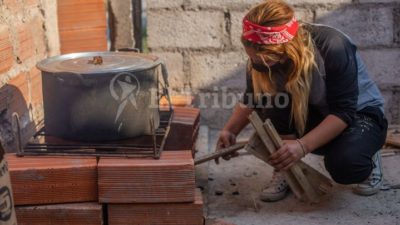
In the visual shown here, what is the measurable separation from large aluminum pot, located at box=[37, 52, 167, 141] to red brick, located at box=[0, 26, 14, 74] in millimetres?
295

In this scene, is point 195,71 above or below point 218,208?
above

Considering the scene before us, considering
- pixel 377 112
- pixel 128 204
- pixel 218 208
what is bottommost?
pixel 218 208

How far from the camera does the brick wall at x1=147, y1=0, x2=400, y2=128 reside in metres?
3.95

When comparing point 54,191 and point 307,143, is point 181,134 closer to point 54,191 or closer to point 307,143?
point 307,143

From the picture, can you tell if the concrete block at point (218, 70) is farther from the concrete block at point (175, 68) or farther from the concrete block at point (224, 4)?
the concrete block at point (224, 4)

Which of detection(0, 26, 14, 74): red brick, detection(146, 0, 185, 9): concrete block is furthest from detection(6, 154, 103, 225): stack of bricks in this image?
detection(146, 0, 185, 9): concrete block

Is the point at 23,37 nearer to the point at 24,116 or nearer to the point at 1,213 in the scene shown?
the point at 24,116

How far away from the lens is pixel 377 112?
117 inches

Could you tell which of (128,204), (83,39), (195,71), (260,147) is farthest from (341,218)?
(83,39)

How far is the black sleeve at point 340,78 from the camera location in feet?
8.93

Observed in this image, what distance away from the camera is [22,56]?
10.4 feet

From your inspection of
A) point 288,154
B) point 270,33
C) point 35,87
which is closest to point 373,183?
point 288,154

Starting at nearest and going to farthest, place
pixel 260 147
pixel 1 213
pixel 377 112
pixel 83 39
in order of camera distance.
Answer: pixel 1 213 → pixel 260 147 → pixel 377 112 → pixel 83 39

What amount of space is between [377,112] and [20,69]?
1.87 meters
